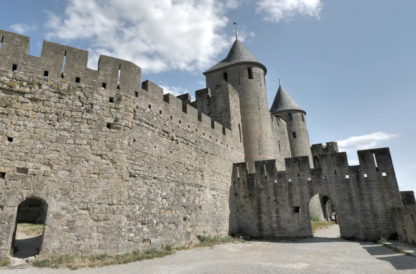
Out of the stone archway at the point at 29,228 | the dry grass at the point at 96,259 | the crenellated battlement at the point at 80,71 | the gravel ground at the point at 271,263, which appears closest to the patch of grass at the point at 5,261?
the gravel ground at the point at 271,263

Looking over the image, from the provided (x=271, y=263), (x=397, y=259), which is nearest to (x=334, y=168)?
(x=397, y=259)

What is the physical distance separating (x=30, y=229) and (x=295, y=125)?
2361cm

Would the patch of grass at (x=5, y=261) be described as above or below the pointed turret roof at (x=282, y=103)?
below

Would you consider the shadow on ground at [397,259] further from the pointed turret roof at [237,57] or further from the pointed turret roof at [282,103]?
the pointed turret roof at [282,103]

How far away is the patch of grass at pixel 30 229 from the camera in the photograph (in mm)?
Answer: 10235

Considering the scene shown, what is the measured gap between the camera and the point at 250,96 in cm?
1817

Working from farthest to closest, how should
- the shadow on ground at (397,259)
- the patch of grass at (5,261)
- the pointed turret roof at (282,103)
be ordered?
the pointed turret roof at (282,103)
the shadow on ground at (397,259)
the patch of grass at (5,261)

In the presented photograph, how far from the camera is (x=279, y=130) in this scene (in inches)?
958

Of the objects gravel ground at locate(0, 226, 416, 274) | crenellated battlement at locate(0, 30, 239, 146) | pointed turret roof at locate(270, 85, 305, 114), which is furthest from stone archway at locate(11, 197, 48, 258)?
pointed turret roof at locate(270, 85, 305, 114)

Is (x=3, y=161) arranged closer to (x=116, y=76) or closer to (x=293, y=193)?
(x=116, y=76)

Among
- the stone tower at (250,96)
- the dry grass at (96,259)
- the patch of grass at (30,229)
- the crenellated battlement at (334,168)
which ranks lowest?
the dry grass at (96,259)

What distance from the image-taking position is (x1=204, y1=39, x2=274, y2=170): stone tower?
17.4 m

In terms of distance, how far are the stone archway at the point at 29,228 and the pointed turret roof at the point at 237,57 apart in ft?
43.8

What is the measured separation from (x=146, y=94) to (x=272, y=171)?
8.40 metres
